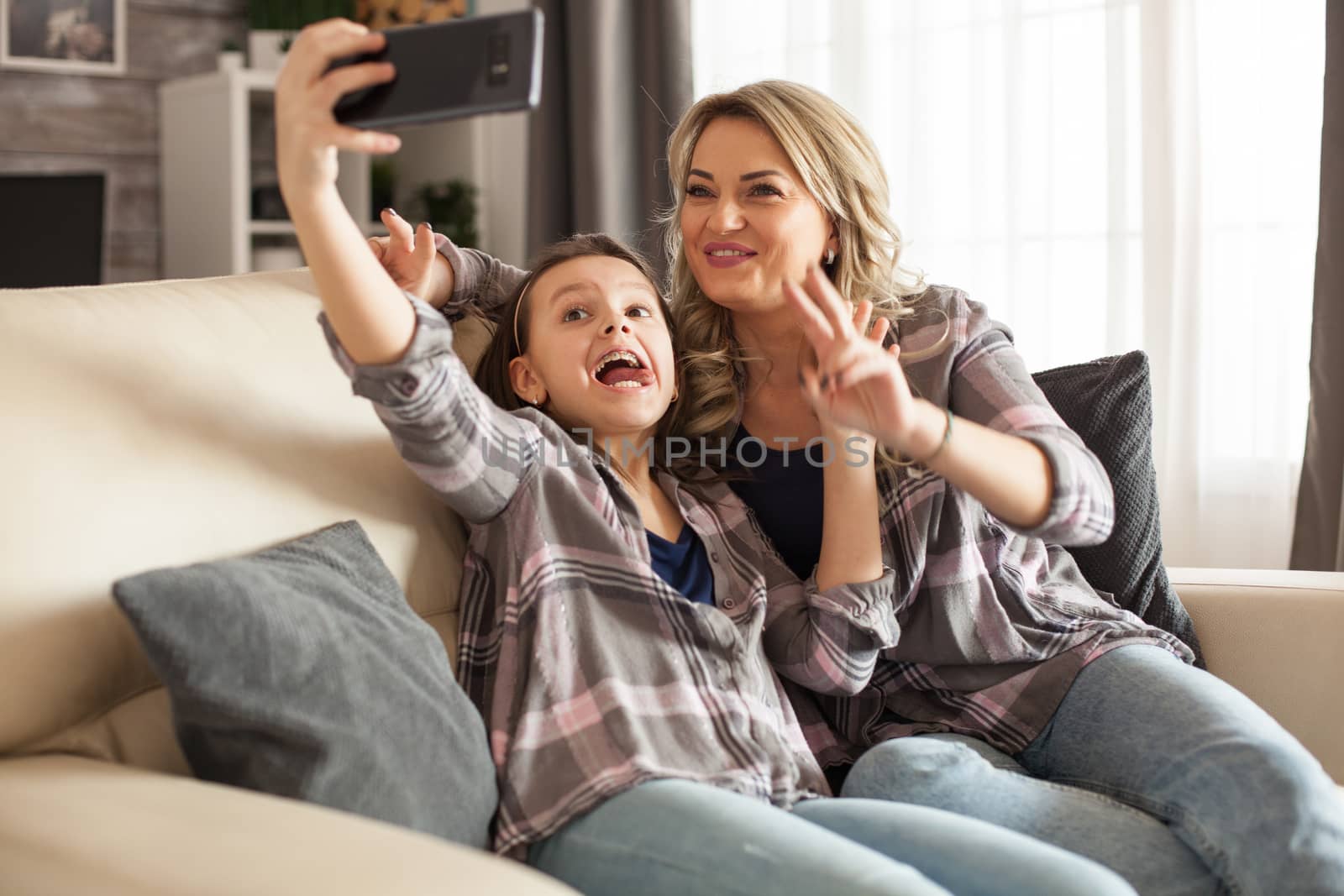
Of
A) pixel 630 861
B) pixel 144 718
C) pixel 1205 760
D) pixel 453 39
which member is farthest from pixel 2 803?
pixel 1205 760

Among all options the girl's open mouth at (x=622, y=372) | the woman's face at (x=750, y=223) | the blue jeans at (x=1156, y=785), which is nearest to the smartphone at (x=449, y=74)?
the girl's open mouth at (x=622, y=372)

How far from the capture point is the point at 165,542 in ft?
3.74

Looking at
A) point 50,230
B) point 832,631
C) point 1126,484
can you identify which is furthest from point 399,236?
point 50,230

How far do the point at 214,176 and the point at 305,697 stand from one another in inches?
117

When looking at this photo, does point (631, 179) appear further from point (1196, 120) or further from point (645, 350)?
point (645, 350)

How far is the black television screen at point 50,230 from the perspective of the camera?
3.04m

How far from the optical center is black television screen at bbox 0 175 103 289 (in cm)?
304

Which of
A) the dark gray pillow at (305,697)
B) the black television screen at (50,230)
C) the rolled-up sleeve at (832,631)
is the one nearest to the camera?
the dark gray pillow at (305,697)

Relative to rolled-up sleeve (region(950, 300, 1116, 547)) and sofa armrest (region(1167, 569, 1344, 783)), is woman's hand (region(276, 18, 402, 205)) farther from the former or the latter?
sofa armrest (region(1167, 569, 1344, 783))

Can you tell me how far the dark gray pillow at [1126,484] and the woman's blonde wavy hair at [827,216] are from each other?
251 mm

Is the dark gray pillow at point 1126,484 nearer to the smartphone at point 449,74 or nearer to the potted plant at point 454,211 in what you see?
the smartphone at point 449,74

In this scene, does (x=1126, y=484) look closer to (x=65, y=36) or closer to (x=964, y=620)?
(x=964, y=620)

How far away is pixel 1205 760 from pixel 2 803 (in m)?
1.02

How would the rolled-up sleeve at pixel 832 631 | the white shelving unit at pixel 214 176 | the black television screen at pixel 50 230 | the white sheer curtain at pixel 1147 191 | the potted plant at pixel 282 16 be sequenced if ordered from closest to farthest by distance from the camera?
the rolled-up sleeve at pixel 832 631, the white sheer curtain at pixel 1147 191, the black television screen at pixel 50 230, the white shelving unit at pixel 214 176, the potted plant at pixel 282 16
